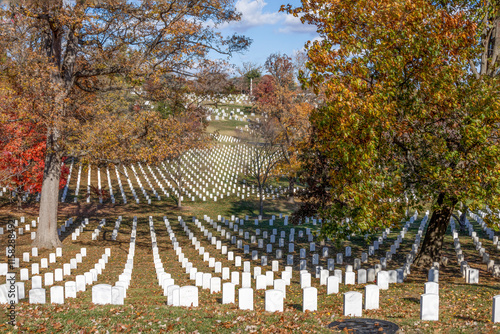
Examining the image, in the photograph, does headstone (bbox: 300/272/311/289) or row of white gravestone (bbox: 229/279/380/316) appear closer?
row of white gravestone (bbox: 229/279/380/316)

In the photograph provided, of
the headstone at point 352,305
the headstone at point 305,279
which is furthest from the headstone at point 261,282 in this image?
the headstone at point 352,305

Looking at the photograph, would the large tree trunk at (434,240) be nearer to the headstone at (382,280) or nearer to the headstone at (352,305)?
the headstone at (382,280)

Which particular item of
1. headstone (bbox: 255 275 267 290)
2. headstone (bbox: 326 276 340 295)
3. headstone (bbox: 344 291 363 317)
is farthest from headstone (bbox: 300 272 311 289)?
headstone (bbox: 344 291 363 317)

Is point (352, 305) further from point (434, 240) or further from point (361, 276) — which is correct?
point (434, 240)

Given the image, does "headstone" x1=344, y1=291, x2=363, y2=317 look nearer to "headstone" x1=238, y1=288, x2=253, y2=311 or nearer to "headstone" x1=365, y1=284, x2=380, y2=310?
"headstone" x1=365, y1=284, x2=380, y2=310

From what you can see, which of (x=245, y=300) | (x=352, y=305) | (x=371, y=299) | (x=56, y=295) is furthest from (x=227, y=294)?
(x=56, y=295)

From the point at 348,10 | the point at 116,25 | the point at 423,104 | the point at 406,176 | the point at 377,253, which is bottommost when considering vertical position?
the point at 377,253

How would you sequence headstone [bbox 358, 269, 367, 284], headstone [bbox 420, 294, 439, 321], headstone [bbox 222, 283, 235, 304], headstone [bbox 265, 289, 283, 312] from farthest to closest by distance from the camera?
headstone [bbox 358, 269, 367, 284] < headstone [bbox 222, 283, 235, 304] < headstone [bbox 265, 289, 283, 312] < headstone [bbox 420, 294, 439, 321]

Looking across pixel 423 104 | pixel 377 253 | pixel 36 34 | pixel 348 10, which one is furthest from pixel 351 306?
pixel 36 34

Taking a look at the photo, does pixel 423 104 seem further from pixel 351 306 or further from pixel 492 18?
pixel 351 306

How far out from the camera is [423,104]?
11453mm

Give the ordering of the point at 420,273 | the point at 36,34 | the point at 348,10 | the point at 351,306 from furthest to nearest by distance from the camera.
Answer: the point at 36,34, the point at 420,273, the point at 348,10, the point at 351,306

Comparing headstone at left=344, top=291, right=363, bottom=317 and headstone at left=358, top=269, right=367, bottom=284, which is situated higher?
headstone at left=344, top=291, right=363, bottom=317

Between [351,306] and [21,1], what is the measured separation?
14.3 metres
